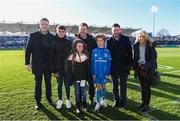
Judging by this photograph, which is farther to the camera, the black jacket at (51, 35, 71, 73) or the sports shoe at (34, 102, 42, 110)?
the sports shoe at (34, 102, 42, 110)

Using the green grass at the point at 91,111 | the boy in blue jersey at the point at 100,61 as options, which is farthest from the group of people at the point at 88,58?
the green grass at the point at 91,111

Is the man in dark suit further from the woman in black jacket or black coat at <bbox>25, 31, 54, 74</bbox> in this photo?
the woman in black jacket

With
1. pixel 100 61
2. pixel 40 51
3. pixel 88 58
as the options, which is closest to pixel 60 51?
pixel 40 51

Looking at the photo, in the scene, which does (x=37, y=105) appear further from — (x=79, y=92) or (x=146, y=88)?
(x=146, y=88)

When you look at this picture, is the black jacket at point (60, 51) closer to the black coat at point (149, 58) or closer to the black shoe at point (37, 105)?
the black shoe at point (37, 105)

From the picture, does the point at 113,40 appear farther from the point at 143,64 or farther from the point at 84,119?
the point at 84,119

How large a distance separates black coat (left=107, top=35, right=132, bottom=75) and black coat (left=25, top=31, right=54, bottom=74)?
4.63 ft

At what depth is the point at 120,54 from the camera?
21.2ft

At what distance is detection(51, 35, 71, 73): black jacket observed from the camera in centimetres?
644

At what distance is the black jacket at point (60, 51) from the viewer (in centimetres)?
644

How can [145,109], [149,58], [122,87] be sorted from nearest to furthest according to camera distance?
[149,58], [145,109], [122,87]

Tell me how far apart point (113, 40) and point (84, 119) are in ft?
6.24

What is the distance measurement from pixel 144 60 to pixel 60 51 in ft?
6.17

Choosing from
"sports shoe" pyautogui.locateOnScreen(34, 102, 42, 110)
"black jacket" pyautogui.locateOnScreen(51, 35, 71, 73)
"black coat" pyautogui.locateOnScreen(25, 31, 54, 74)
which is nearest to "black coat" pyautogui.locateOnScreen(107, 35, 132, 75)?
"black jacket" pyautogui.locateOnScreen(51, 35, 71, 73)
